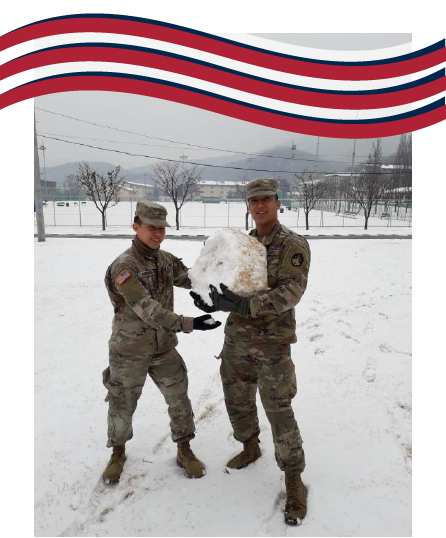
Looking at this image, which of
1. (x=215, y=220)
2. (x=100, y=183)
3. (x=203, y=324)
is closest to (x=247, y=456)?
(x=203, y=324)

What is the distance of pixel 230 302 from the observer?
2533 mm

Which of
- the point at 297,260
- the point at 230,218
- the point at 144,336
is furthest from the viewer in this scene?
the point at 230,218

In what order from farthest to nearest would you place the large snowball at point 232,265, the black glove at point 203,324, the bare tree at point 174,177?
Result: 1. the bare tree at point 174,177
2. the black glove at point 203,324
3. the large snowball at point 232,265

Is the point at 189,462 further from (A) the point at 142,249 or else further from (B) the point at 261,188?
(B) the point at 261,188

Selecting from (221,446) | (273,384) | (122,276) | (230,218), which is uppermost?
(230,218)

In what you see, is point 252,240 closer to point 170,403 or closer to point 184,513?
point 170,403

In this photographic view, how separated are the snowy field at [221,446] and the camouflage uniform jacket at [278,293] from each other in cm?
123

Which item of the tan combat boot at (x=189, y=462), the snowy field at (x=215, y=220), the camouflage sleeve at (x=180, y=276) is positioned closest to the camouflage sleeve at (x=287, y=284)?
the camouflage sleeve at (x=180, y=276)

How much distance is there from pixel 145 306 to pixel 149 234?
580 millimetres

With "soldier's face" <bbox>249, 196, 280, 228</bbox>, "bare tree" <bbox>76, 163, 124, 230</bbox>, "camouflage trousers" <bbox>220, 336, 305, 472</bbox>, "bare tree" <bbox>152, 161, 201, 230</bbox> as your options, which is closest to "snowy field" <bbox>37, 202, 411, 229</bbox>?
"bare tree" <bbox>76, 163, 124, 230</bbox>

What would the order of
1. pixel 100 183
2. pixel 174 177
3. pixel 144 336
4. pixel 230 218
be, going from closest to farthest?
pixel 144 336 → pixel 100 183 → pixel 174 177 → pixel 230 218

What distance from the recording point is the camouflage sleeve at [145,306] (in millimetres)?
2609

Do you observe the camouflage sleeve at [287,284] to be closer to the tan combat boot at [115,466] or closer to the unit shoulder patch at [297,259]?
the unit shoulder patch at [297,259]

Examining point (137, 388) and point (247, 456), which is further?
point (247, 456)
